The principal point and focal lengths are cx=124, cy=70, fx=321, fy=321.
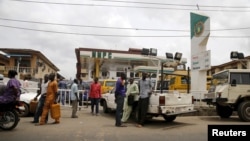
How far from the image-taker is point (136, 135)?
9.29 metres

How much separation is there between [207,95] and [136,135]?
19.6 ft

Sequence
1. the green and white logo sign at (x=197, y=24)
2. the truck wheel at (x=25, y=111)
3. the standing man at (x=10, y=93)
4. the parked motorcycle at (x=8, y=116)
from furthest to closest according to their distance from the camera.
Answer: the green and white logo sign at (x=197, y=24) → the truck wheel at (x=25, y=111) → the parked motorcycle at (x=8, y=116) → the standing man at (x=10, y=93)

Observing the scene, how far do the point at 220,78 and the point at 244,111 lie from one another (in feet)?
6.34

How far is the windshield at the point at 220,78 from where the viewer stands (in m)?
13.5

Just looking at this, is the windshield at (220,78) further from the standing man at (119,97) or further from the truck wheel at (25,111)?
the truck wheel at (25,111)

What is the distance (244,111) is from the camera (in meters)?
12.7

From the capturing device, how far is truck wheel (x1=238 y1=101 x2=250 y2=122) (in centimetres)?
1263

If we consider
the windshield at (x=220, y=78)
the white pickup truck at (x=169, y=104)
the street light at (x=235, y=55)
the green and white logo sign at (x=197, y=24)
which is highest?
the green and white logo sign at (x=197, y=24)

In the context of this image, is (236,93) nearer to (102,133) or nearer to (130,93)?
(130,93)

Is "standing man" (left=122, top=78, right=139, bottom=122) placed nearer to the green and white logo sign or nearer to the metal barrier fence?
the metal barrier fence

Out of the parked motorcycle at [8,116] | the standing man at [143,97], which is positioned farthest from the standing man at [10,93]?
the standing man at [143,97]

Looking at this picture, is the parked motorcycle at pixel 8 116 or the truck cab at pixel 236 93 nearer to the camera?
the parked motorcycle at pixel 8 116

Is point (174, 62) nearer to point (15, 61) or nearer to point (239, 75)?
point (239, 75)

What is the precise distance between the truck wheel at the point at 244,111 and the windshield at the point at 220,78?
48.0 inches
